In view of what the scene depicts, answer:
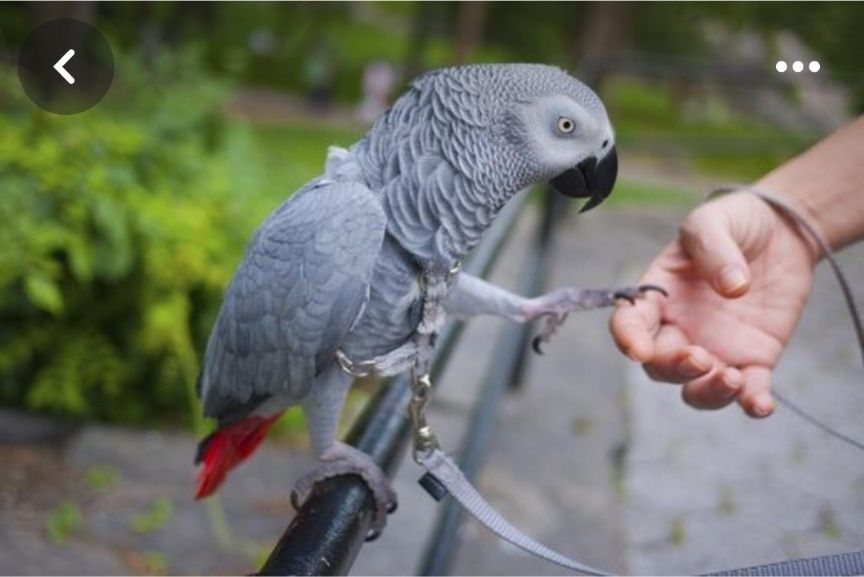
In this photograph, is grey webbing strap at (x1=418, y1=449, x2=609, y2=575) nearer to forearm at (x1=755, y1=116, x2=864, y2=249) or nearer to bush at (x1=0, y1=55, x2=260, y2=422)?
forearm at (x1=755, y1=116, x2=864, y2=249)

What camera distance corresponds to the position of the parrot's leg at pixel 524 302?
0.63 meters

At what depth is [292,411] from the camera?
156 centimetres

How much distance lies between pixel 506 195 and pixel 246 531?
40.7 inches

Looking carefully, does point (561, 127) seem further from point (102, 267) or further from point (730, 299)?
point (102, 267)

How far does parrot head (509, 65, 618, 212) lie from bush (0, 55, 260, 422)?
102cm

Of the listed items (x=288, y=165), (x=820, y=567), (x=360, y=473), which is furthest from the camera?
(x=288, y=165)

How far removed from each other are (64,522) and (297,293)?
947 millimetres

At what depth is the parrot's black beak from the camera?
1.68 ft

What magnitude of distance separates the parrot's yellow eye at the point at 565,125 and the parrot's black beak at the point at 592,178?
0.07 ft

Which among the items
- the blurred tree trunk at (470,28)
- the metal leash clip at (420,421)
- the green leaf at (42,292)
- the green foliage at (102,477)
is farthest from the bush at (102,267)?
the blurred tree trunk at (470,28)

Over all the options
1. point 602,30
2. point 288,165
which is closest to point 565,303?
point 288,165

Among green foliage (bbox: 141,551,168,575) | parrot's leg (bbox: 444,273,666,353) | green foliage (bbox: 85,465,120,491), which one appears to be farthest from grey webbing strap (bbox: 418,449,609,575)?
green foliage (bbox: 85,465,120,491)

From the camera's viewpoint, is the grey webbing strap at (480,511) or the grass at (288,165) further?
the grass at (288,165)

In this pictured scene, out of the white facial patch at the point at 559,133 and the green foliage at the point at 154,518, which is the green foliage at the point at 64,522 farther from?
the white facial patch at the point at 559,133
